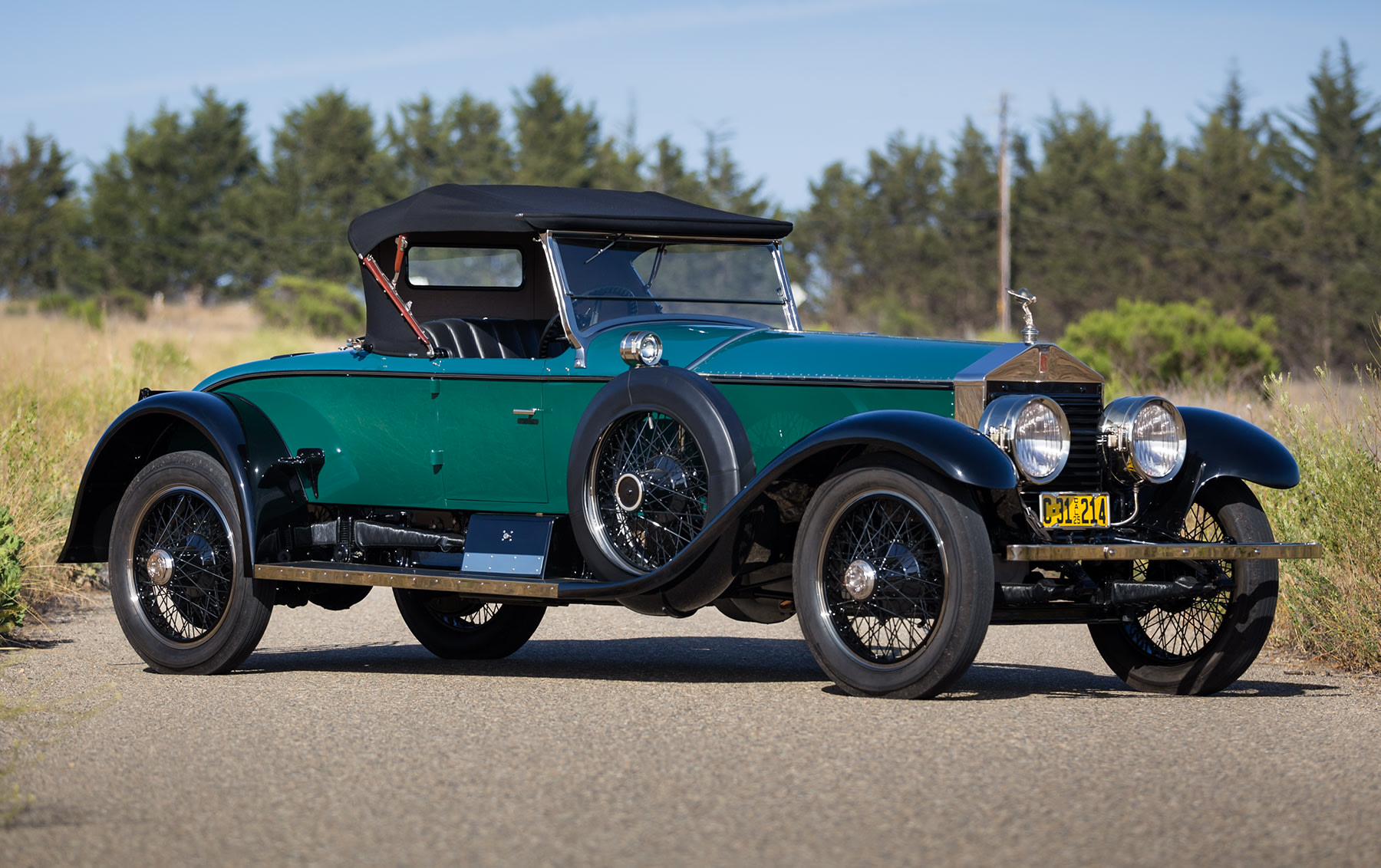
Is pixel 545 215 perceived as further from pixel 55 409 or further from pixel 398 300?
pixel 55 409

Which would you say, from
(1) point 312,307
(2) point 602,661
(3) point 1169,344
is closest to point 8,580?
(2) point 602,661

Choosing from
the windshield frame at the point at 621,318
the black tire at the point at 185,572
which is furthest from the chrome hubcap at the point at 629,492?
the black tire at the point at 185,572

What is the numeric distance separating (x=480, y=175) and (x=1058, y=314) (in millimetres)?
19345

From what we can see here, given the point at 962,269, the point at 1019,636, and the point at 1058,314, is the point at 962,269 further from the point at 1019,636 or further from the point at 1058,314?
the point at 1019,636

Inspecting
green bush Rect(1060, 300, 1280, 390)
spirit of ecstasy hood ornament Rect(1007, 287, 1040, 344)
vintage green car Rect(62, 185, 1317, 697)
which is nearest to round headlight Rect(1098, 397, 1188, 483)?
vintage green car Rect(62, 185, 1317, 697)

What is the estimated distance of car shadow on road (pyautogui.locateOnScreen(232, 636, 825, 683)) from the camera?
734 centimetres

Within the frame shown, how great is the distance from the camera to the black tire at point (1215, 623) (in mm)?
6527

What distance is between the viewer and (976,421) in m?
6.30

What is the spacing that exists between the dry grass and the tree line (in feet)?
94.8

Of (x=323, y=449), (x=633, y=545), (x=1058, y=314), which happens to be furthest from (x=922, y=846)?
(x=1058, y=314)

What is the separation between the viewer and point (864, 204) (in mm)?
55219

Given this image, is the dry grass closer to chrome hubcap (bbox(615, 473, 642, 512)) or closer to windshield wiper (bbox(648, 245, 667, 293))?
A: windshield wiper (bbox(648, 245, 667, 293))

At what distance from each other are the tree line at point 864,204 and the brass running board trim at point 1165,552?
135ft

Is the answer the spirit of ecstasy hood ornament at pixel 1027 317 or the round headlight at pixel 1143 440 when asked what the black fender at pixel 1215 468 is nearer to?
the round headlight at pixel 1143 440
